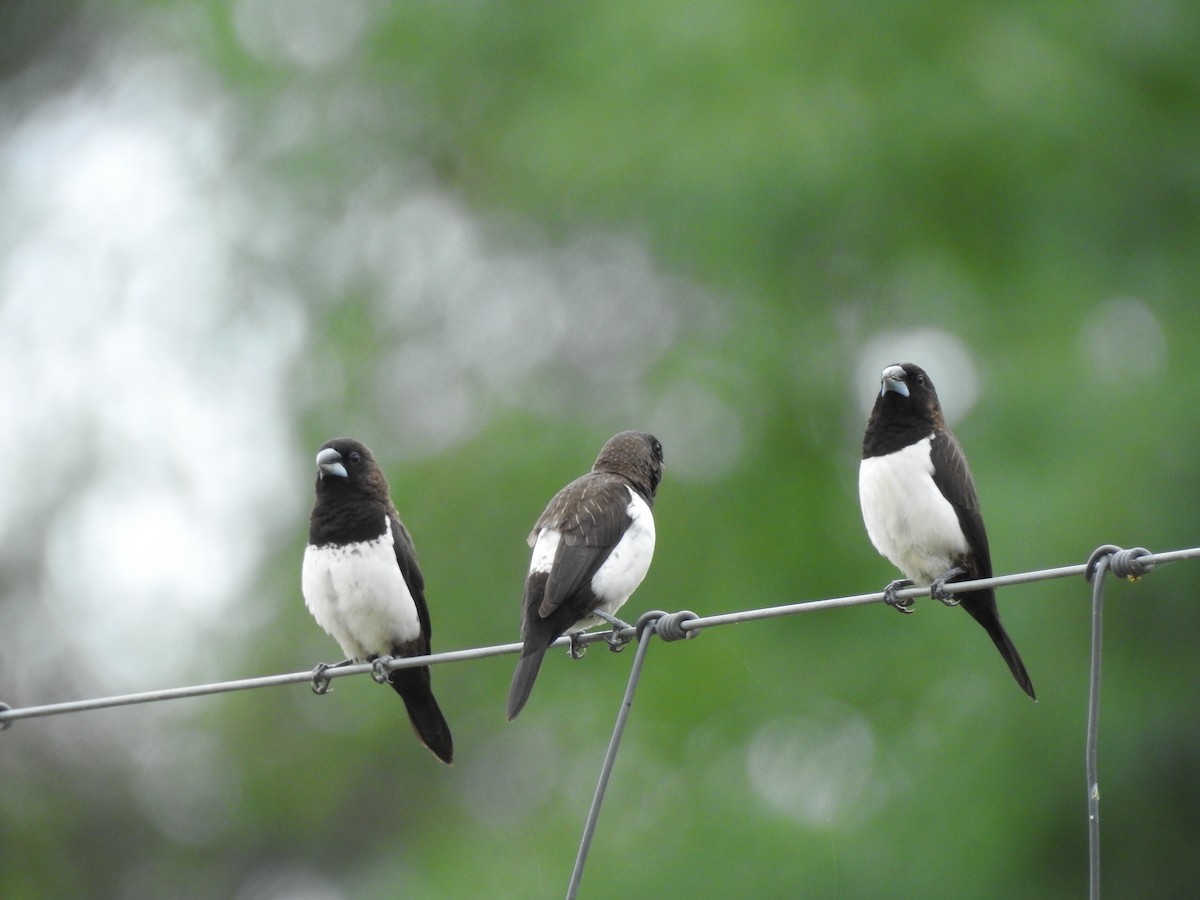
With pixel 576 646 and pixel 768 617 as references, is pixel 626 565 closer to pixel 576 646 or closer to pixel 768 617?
pixel 576 646

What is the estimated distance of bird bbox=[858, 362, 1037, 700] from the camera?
616 centimetres

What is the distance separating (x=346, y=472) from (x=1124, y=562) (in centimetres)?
366

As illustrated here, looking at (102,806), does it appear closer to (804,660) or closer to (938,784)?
(804,660)

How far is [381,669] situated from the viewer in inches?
257

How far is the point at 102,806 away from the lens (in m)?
17.8

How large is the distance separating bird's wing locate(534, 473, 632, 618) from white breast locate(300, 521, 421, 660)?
25.4 inches

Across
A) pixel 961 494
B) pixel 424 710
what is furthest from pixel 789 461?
pixel 961 494

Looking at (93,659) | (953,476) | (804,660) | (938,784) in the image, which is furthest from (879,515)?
(93,659)

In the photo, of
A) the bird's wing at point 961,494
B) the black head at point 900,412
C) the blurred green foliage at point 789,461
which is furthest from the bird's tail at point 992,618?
the blurred green foliage at point 789,461

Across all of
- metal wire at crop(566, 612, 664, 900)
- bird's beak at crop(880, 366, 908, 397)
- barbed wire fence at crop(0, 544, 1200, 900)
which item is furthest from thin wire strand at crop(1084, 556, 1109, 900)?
bird's beak at crop(880, 366, 908, 397)

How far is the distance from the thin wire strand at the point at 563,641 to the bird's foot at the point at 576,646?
3 centimetres

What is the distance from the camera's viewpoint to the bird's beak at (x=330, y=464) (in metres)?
6.86

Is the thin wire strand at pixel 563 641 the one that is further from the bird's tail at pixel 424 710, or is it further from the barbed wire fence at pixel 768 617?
the bird's tail at pixel 424 710

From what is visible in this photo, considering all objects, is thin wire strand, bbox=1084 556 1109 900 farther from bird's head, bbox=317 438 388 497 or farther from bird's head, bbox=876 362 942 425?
bird's head, bbox=317 438 388 497
